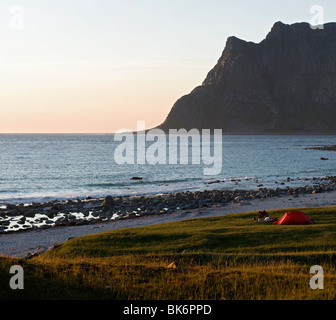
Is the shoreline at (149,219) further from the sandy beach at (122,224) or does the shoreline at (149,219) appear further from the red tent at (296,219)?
the red tent at (296,219)

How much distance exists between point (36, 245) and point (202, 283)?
1731 cm

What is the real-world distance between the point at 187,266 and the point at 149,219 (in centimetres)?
2028

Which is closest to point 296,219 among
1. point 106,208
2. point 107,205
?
point 106,208

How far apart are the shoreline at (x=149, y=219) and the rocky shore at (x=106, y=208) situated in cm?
48

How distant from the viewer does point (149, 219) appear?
3541cm

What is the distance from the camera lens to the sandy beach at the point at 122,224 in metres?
26.0

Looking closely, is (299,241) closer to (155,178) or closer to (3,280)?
(3,280)

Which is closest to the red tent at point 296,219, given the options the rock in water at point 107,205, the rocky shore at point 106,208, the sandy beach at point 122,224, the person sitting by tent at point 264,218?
the person sitting by tent at point 264,218

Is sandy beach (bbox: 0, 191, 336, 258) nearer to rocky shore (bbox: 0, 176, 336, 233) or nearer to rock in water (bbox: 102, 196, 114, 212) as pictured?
rocky shore (bbox: 0, 176, 336, 233)

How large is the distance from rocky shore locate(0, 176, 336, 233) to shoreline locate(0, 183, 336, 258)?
1.57 feet

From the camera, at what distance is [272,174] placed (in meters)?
76.4

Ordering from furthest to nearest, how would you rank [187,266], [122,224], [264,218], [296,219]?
[122,224], [264,218], [296,219], [187,266]

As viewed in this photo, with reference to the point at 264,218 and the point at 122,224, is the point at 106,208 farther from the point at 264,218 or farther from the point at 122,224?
the point at 264,218
